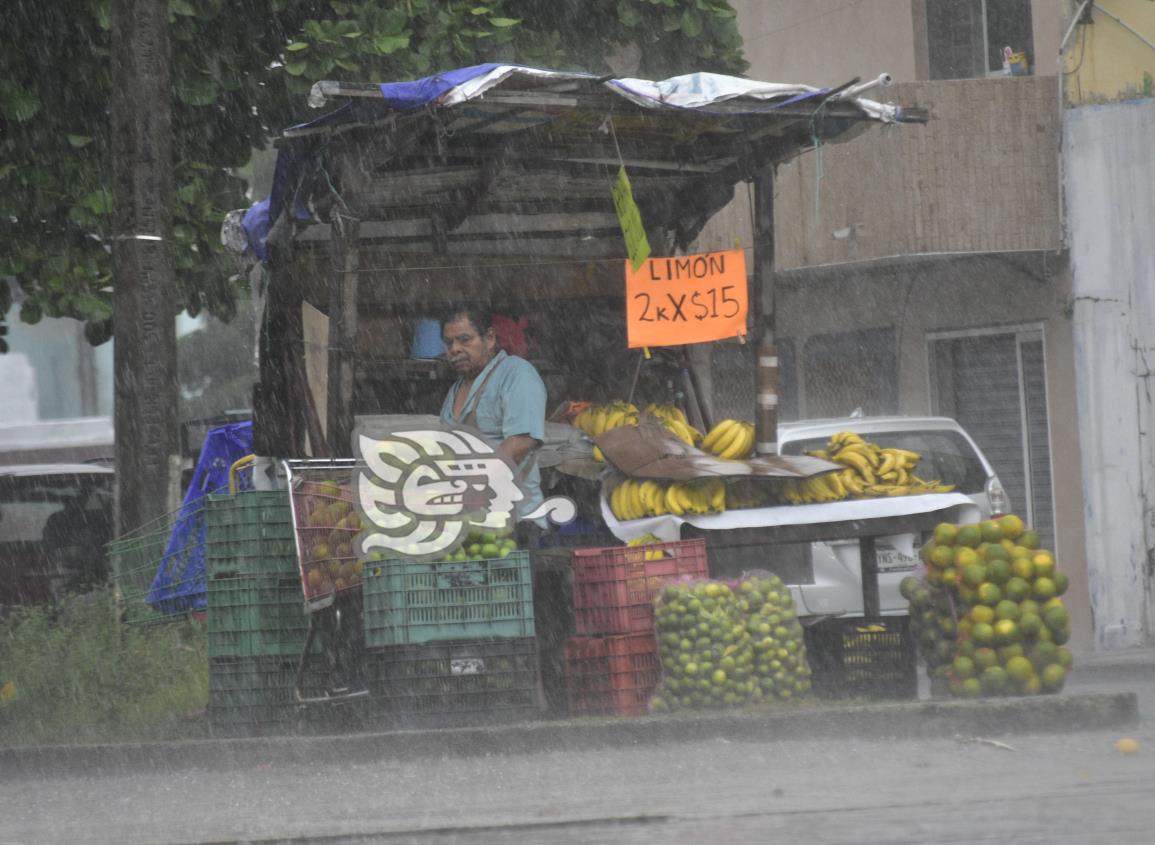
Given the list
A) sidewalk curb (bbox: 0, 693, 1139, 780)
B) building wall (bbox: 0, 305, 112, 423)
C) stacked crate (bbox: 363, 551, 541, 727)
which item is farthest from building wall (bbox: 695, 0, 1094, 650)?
building wall (bbox: 0, 305, 112, 423)

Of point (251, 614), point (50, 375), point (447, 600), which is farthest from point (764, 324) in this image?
point (50, 375)

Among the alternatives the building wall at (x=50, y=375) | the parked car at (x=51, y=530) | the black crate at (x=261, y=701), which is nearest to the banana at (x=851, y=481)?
the black crate at (x=261, y=701)

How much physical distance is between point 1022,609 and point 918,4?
28.8 feet

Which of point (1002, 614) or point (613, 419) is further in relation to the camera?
point (613, 419)

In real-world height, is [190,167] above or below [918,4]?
below

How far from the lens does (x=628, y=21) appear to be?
454 inches

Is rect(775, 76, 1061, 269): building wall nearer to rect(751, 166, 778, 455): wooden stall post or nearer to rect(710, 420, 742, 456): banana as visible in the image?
rect(751, 166, 778, 455): wooden stall post

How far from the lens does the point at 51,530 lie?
1686cm

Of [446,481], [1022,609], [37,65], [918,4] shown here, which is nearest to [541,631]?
[446,481]

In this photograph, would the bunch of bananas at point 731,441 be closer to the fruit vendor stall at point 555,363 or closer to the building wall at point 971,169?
the fruit vendor stall at point 555,363

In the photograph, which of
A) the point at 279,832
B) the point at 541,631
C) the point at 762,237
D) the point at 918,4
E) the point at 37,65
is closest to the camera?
the point at 279,832

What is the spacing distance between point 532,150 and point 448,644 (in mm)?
2990

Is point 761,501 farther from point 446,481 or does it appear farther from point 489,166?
point 489,166

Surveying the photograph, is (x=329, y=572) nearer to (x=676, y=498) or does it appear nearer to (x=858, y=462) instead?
(x=676, y=498)
